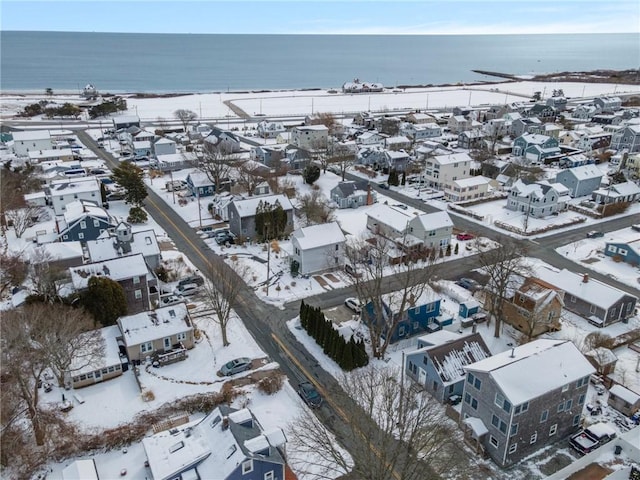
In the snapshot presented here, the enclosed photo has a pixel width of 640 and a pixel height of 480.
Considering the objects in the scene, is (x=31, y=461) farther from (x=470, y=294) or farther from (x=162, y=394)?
(x=470, y=294)

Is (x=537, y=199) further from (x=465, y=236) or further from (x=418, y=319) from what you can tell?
(x=418, y=319)

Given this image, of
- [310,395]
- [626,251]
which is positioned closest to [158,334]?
[310,395]

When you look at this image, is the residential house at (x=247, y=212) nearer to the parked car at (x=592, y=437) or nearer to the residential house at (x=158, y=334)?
the residential house at (x=158, y=334)

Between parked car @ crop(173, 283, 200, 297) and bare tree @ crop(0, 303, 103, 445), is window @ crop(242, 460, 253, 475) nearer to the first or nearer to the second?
bare tree @ crop(0, 303, 103, 445)

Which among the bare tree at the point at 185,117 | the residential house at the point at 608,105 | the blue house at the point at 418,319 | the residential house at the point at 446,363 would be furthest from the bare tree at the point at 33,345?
the residential house at the point at 608,105

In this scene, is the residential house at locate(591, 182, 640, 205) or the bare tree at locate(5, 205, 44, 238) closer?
the bare tree at locate(5, 205, 44, 238)

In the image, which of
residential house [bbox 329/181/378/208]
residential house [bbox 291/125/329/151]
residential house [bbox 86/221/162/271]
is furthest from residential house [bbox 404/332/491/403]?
residential house [bbox 291/125/329/151]
